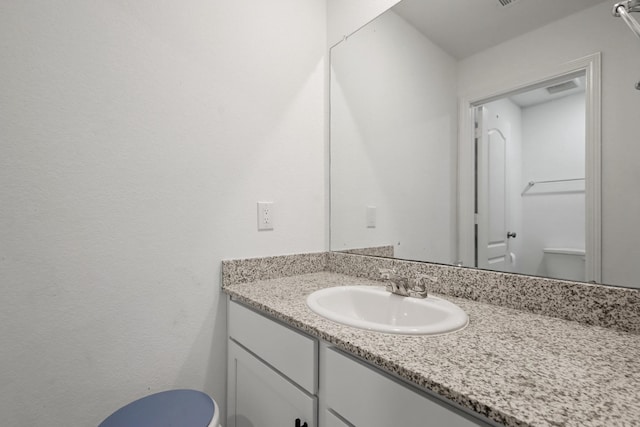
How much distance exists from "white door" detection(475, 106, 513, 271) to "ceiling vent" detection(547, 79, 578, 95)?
5.4 inches

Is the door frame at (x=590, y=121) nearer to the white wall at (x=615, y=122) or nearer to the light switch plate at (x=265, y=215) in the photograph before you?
the white wall at (x=615, y=122)

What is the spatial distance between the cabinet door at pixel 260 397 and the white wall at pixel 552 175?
2.47 feet

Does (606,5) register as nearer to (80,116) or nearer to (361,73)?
(361,73)

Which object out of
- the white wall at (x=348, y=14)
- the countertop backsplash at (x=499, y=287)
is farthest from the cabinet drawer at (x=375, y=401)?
the white wall at (x=348, y=14)

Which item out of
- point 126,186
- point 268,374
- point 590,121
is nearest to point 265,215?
point 126,186

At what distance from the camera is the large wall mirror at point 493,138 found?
0.75 m

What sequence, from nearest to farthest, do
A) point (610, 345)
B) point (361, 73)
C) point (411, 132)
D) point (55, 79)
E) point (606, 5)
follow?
point (610, 345) → point (606, 5) → point (55, 79) → point (411, 132) → point (361, 73)

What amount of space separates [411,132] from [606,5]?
2.05 ft

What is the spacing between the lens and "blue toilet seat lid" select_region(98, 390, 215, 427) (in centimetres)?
76

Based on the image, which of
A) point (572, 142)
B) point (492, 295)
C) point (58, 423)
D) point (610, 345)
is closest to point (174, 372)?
point (58, 423)

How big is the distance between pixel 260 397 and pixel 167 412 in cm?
→ 27

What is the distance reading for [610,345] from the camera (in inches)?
24.4

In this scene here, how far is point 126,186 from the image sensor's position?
0.96m

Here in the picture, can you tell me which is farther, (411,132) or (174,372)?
(411,132)
